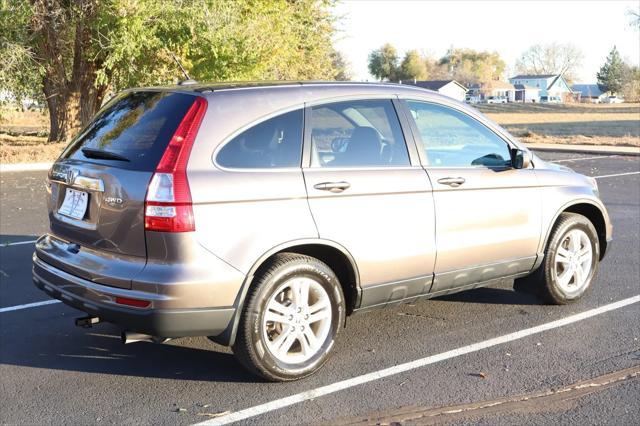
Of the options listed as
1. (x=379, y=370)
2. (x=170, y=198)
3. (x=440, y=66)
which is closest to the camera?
(x=170, y=198)

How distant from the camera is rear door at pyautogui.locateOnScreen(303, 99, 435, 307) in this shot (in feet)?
14.8

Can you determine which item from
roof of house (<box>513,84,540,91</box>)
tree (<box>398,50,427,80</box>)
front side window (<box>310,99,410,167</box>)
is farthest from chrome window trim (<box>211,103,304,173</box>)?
roof of house (<box>513,84,540,91</box>)

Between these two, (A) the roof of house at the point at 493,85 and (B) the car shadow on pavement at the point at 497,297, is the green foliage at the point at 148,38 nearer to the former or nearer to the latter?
(B) the car shadow on pavement at the point at 497,297

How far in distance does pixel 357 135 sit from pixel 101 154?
1.68 metres

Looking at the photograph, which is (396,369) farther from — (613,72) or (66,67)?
(613,72)

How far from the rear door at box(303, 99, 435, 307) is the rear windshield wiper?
44.5 inches

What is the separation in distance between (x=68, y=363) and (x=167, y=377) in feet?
2.49

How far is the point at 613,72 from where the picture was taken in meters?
126

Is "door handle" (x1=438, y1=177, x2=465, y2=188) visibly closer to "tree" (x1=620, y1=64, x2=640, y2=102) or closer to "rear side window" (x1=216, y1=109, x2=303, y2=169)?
"rear side window" (x1=216, y1=109, x2=303, y2=169)

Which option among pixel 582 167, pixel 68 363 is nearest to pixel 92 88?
pixel 582 167

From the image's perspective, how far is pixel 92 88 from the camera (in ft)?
80.3

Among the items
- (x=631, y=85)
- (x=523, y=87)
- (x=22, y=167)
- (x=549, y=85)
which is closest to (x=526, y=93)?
(x=523, y=87)

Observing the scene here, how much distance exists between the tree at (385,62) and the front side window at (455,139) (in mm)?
99829

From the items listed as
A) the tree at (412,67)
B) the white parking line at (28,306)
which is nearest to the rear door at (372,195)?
the white parking line at (28,306)
